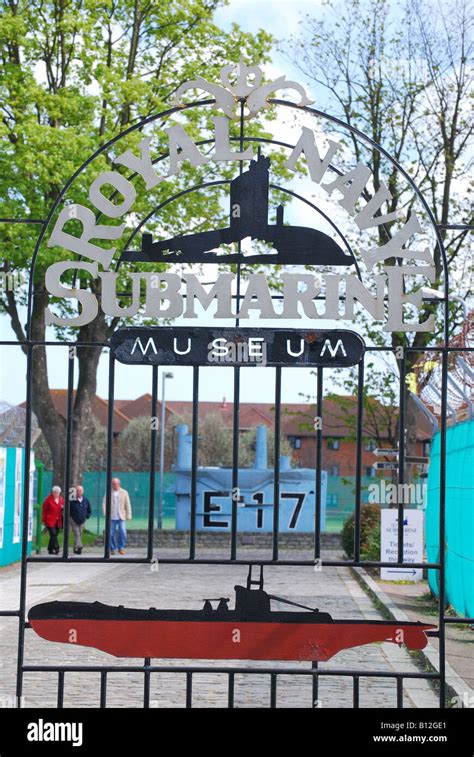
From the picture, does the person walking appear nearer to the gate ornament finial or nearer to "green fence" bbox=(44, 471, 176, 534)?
"green fence" bbox=(44, 471, 176, 534)

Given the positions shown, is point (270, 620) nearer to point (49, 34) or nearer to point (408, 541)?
point (408, 541)

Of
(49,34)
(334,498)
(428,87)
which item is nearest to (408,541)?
(428,87)

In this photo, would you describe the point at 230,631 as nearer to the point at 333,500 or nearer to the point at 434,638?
the point at 434,638

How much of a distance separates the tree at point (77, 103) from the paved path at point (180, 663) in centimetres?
822

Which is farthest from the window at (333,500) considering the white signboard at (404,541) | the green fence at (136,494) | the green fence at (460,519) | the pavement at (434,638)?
the green fence at (460,519)

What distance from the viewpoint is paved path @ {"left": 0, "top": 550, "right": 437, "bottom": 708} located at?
9.26 meters

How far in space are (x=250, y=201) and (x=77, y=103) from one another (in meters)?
20.3

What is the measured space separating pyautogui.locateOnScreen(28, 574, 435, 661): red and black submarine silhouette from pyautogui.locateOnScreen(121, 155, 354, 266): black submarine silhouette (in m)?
2.11

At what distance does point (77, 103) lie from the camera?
2647 cm

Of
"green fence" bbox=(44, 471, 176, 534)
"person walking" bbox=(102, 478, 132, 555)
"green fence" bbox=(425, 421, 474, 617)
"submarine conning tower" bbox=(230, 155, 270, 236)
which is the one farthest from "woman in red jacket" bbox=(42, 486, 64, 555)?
"green fence" bbox=(44, 471, 176, 534)

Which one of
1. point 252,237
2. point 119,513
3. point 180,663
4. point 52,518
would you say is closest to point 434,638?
point 180,663

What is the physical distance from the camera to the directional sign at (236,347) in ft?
23.2

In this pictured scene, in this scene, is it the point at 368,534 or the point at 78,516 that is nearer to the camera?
the point at 368,534

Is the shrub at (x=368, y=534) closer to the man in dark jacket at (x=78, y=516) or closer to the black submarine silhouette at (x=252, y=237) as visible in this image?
the man in dark jacket at (x=78, y=516)
